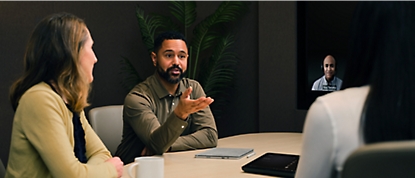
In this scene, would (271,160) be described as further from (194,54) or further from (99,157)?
(194,54)

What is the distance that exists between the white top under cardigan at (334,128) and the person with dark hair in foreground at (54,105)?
93 cm

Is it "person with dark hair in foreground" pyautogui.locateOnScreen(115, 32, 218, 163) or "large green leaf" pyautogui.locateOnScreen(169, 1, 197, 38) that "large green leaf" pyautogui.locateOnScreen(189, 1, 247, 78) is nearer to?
"large green leaf" pyautogui.locateOnScreen(169, 1, 197, 38)

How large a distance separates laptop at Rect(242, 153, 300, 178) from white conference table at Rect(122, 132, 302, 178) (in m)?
0.03

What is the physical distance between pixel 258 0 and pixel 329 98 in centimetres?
342

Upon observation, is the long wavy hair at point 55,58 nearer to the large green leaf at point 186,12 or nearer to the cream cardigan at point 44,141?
the cream cardigan at point 44,141

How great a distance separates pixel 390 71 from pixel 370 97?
59mm

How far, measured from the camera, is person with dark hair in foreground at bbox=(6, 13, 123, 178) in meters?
1.57

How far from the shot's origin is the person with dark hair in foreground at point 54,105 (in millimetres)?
1566

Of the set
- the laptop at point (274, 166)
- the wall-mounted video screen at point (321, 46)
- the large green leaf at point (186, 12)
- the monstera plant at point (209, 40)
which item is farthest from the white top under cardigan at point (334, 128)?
the large green leaf at point (186, 12)

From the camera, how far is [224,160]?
2.08 metres

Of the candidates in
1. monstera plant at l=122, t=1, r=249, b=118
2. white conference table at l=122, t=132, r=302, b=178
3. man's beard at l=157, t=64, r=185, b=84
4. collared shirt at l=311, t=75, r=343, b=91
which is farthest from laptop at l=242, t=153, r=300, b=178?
monstera plant at l=122, t=1, r=249, b=118

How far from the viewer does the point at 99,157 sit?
1878 mm

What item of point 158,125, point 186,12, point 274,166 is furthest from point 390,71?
point 186,12

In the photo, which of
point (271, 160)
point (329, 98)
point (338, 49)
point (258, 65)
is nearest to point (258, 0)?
point (258, 65)
